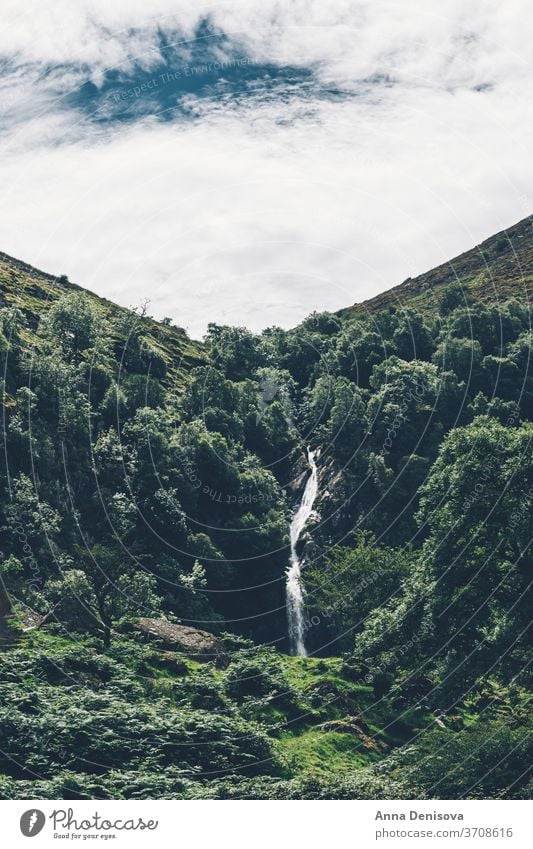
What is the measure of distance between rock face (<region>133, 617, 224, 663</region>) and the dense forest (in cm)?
20

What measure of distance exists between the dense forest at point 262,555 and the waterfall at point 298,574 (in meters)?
0.89

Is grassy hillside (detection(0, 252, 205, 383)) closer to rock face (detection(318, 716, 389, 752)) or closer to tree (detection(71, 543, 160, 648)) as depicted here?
tree (detection(71, 543, 160, 648))

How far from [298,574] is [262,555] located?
5.40 metres

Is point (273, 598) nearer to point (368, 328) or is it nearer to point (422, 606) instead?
point (422, 606)

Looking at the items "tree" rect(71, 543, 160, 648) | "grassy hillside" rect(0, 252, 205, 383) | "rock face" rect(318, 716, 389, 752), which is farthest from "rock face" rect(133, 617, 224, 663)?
"grassy hillside" rect(0, 252, 205, 383)

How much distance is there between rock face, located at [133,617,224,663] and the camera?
6925cm

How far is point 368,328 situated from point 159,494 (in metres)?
44.6

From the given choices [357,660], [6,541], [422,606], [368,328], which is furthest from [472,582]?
[368,328]

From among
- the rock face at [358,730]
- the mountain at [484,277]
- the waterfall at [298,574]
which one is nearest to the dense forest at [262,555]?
the rock face at [358,730]

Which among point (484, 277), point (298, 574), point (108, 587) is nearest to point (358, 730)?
point (108, 587)

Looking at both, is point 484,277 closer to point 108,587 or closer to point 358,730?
point 108,587

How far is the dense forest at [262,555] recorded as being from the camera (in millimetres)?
52803

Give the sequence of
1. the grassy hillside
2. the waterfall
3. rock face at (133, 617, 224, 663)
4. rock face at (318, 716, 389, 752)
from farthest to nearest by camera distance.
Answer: the grassy hillside → the waterfall → rock face at (133, 617, 224, 663) → rock face at (318, 716, 389, 752)

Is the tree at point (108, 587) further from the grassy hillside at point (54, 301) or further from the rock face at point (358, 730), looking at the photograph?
the grassy hillside at point (54, 301)
